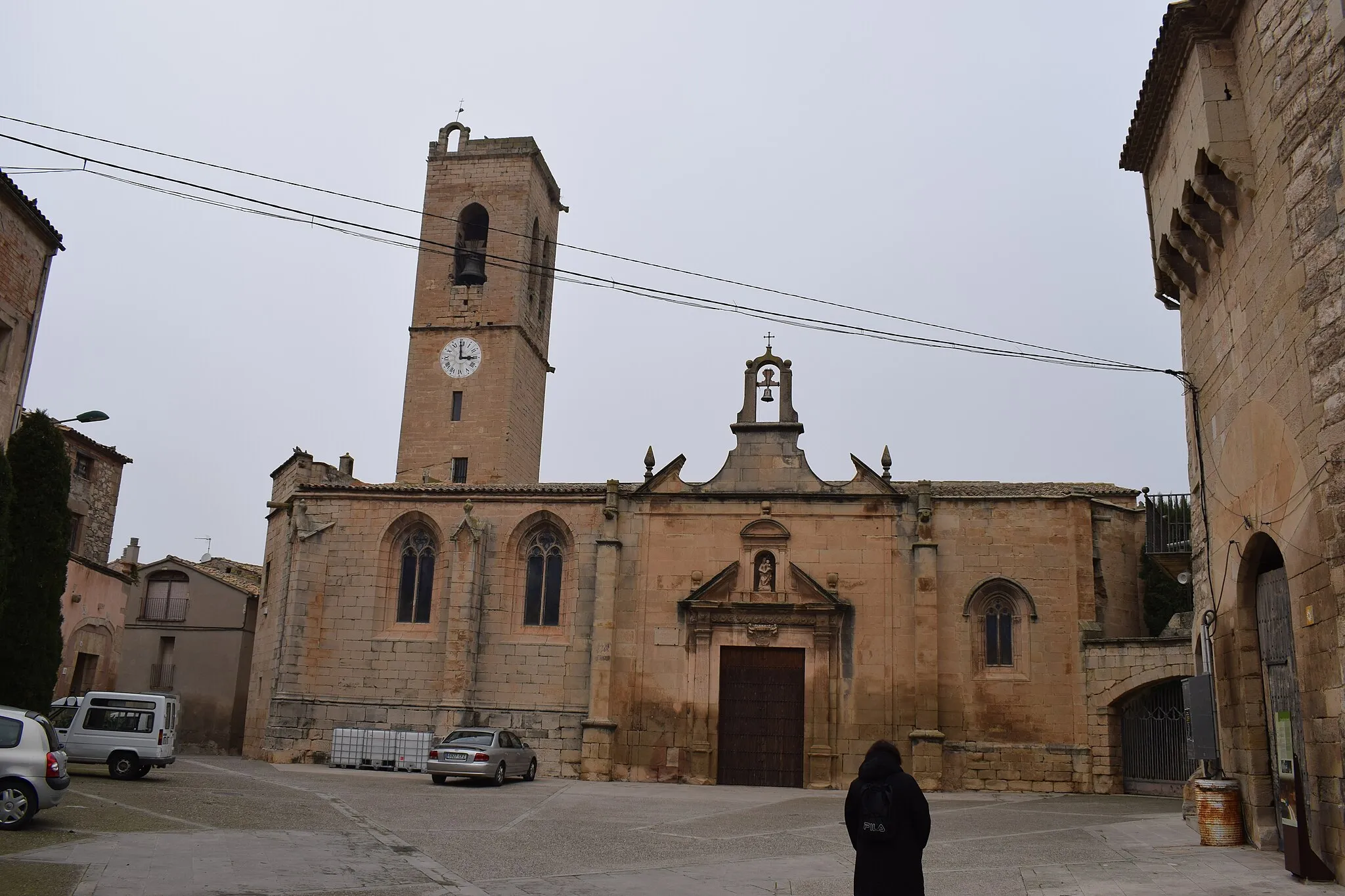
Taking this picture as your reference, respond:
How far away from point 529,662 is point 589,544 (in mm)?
3133

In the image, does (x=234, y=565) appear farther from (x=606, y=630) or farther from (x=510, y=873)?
(x=510, y=873)

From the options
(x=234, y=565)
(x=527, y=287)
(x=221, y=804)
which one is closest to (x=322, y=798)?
(x=221, y=804)

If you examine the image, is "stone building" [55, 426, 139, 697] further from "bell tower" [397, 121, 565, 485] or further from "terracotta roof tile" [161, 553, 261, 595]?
"bell tower" [397, 121, 565, 485]

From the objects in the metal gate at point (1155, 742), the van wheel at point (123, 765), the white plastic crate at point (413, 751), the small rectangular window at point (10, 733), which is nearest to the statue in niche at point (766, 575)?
the metal gate at point (1155, 742)

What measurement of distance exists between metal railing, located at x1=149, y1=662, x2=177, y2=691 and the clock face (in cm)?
1407

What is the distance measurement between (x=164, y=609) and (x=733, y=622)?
23689 mm

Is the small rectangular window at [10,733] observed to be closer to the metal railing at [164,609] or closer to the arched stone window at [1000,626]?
the arched stone window at [1000,626]

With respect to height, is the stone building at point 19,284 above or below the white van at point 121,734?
above

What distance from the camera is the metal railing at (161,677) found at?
37.2m

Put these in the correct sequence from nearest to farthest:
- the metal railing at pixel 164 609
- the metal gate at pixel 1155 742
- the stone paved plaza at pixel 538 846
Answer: the stone paved plaza at pixel 538 846
the metal gate at pixel 1155 742
the metal railing at pixel 164 609

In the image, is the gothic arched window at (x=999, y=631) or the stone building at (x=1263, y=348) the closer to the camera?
the stone building at (x=1263, y=348)

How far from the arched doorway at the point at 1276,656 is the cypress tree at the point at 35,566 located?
18.3 meters

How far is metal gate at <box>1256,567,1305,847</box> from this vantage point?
11.1 metres

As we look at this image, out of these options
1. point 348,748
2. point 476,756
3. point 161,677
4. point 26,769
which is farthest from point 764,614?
point 161,677
